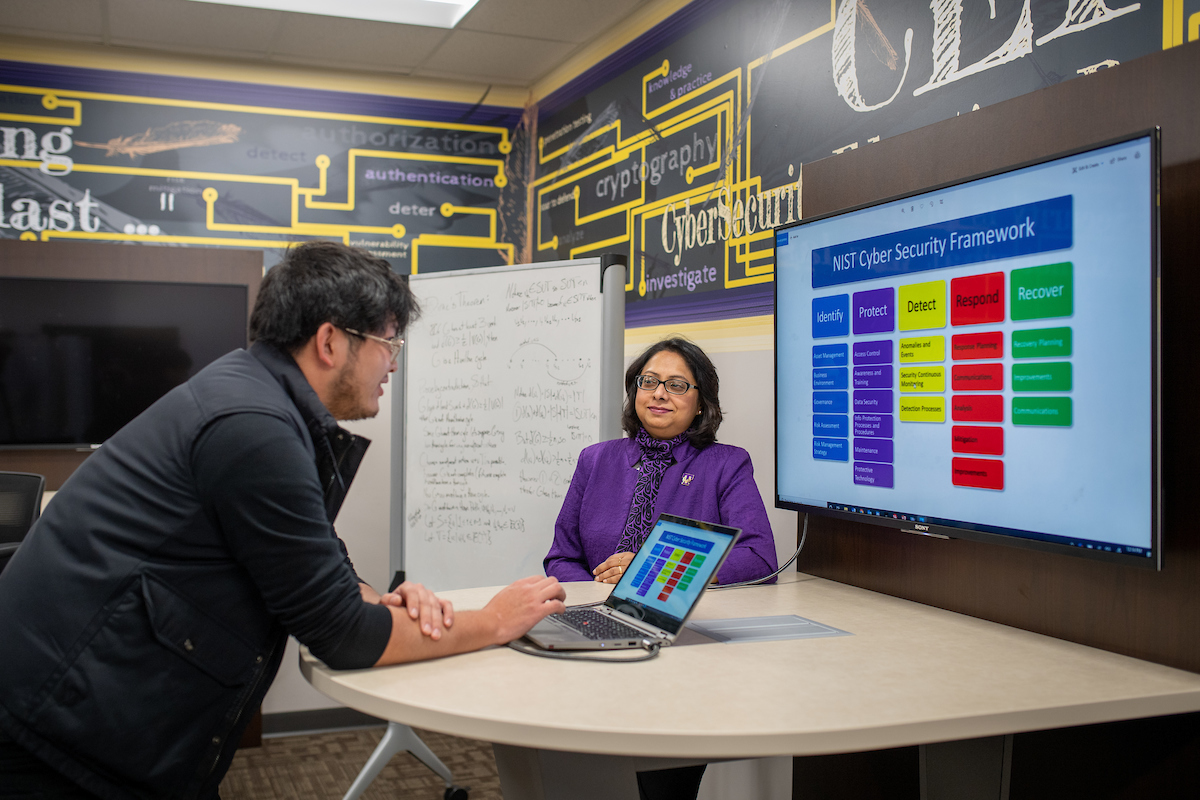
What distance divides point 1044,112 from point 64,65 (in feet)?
13.6

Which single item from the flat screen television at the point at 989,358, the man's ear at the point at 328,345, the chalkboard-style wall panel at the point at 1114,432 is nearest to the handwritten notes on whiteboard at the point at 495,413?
the flat screen television at the point at 989,358

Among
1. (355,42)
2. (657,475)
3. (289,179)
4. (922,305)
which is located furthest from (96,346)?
(922,305)

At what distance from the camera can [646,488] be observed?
2182 millimetres

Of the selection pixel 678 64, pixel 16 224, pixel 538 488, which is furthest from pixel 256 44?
pixel 538 488

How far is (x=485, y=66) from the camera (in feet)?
13.9

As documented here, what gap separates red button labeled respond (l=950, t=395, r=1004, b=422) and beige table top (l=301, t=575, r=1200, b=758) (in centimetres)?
37

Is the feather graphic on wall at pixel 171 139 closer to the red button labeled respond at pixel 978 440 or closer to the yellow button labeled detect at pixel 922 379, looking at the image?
the yellow button labeled detect at pixel 922 379

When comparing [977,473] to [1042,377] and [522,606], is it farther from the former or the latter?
[522,606]

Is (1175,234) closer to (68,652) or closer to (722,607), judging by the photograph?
(722,607)

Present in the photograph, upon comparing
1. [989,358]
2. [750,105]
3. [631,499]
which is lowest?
[631,499]

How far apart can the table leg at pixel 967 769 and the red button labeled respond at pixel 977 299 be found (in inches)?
26.4

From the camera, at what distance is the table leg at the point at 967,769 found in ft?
4.42

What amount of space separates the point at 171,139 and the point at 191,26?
0.56 metres

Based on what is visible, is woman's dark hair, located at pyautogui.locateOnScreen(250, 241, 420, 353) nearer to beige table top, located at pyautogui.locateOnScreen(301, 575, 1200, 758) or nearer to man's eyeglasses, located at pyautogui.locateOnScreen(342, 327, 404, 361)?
man's eyeglasses, located at pyautogui.locateOnScreen(342, 327, 404, 361)
